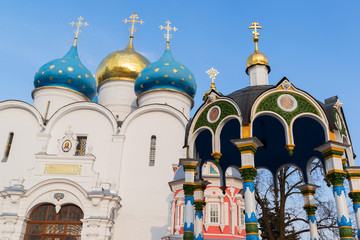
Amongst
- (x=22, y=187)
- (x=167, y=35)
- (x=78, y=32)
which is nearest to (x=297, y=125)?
(x=22, y=187)

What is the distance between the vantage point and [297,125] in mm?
9430

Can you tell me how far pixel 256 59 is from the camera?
1075 centimetres

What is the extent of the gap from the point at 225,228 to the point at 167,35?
1572cm

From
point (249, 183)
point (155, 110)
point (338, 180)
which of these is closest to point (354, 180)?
point (338, 180)

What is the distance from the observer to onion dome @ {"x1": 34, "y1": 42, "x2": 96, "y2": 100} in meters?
22.0

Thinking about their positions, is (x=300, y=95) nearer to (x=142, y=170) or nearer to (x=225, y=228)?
(x=225, y=228)

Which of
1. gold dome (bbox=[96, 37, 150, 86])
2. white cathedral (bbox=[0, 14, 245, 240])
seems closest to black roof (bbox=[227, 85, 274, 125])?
white cathedral (bbox=[0, 14, 245, 240])

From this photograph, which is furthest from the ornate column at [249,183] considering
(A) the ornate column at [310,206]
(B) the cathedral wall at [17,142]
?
(B) the cathedral wall at [17,142]

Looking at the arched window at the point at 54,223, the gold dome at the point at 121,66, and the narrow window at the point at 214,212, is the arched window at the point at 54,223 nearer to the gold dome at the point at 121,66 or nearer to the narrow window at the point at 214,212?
the narrow window at the point at 214,212

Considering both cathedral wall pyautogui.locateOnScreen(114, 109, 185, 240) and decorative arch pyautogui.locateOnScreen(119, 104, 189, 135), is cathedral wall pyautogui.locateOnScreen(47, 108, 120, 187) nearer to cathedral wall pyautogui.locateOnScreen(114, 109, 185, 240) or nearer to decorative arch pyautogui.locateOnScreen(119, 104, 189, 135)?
cathedral wall pyautogui.locateOnScreen(114, 109, 185, 240)

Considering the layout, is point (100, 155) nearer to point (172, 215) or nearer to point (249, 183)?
point (172, 215)

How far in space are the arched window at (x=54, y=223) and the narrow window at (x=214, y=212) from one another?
5734 millimetres

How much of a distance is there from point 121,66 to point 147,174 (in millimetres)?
10013

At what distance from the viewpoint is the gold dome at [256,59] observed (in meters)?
10.7
